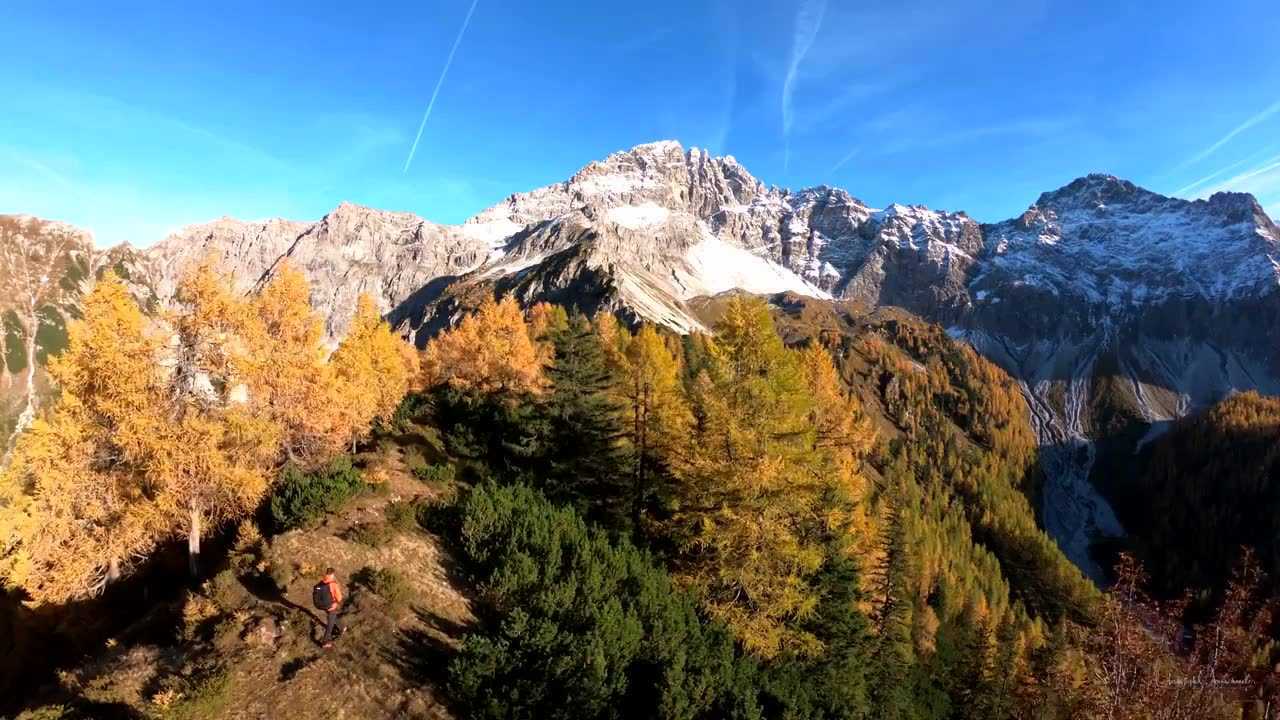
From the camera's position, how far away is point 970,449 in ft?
589

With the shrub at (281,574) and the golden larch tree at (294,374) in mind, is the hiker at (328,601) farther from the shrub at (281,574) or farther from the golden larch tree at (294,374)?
the golden larch tree at (294,374)

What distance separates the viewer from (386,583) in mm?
16938

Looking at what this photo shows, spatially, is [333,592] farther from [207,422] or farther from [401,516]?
[207,422]

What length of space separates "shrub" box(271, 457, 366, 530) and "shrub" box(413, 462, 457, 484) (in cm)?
351

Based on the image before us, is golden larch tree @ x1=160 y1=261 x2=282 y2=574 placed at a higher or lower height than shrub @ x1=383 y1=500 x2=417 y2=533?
higher

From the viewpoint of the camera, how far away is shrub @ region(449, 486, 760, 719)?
13516mm

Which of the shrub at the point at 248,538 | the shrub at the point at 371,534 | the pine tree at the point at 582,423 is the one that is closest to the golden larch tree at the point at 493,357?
the pine tree at the point at 582,423

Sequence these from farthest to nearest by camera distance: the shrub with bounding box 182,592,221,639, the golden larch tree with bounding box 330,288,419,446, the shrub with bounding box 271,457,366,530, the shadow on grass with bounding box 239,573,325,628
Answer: the golden larch tree with bounding box 330,288,419,446, the shrub with bounding box 271,457,366,530, the shadow on grass with bounding box 239,573,325,628, the shrub with bounding box 182,592,221,639

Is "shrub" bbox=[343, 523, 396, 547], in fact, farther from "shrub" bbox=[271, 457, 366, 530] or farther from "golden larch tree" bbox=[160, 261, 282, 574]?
"golden larch tree" bbox=[160, 261, 282, 574]

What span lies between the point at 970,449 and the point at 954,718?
171575 mm

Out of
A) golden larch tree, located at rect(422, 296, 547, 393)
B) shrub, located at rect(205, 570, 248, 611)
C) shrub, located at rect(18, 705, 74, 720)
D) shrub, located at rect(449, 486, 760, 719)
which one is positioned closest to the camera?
shrub, located at rect(18, 705, 74, 720)

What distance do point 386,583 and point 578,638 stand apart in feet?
20.5

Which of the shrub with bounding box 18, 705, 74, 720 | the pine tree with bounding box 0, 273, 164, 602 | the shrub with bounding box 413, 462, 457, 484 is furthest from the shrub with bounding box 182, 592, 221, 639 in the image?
the shrub with bounding box 413, 462, 457, 484

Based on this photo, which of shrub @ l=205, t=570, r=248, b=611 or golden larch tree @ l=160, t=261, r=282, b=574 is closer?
shrub @ l=205, t=570, r=248, b=611
